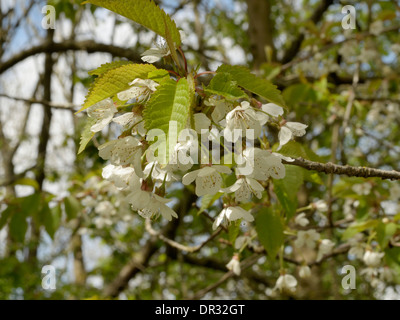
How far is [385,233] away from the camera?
66.6 inches

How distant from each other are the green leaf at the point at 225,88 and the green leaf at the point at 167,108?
7cm

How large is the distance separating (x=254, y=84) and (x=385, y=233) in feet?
3.50

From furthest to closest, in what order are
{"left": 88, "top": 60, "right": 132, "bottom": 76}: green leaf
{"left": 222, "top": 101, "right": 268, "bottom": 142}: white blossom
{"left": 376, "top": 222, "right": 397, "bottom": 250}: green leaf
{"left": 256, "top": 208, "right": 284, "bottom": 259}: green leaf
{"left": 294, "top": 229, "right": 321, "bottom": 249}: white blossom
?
{"left": 294, "top": 229, "right": 321, "bottom": 249}: white blossom → {"left": 376, "top": 222, "right": 397, "bottom": 250}: green leaf → {"left": 256, "top": 208, "right": 284, "bottom": 259}: green leaf → {"left": 88, "top": 60, "right": 132, "bottom": 76}: green leaf → {"left": 222, "top": 101, "right": 268, "bottom": 142}: white blossom

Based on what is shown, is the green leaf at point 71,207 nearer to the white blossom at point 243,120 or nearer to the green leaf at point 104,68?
the green leaf at point 104,68

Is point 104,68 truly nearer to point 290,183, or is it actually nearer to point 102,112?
point 102,112

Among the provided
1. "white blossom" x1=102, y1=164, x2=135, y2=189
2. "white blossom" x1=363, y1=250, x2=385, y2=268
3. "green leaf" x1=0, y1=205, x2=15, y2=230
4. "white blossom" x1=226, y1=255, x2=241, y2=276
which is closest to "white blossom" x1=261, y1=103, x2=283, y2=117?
"white blossom" x1=102, y1=164, x2=135, y2=189

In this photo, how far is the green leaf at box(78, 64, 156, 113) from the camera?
96 centimetres

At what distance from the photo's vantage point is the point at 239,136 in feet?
3.19

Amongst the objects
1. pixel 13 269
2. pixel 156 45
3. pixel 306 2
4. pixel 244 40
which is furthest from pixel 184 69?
pixel 306 2

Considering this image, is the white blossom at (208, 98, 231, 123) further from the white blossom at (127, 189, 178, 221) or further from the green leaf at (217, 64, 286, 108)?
the white blossom at (127, 189, 178, 221)

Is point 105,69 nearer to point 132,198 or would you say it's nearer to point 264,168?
point 132,198

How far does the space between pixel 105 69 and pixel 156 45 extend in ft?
0.51

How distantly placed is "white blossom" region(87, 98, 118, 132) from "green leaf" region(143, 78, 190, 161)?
147 mm

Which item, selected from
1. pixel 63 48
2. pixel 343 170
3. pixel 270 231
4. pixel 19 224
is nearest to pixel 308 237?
pixel 270 231
